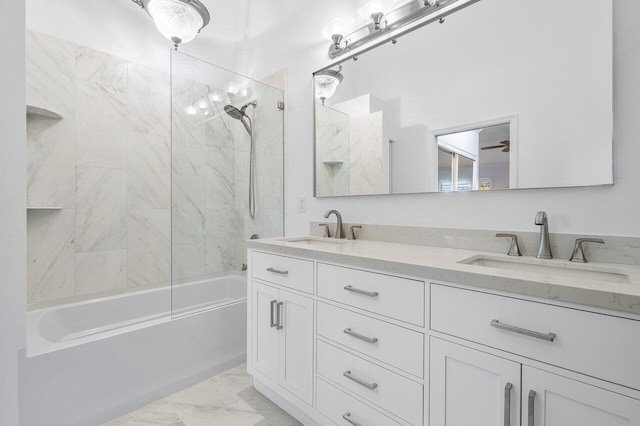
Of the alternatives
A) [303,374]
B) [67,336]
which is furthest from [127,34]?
[303,374]

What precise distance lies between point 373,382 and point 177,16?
97.9 inches

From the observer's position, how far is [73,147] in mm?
2051

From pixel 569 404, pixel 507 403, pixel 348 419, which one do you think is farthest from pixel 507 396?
pixel 348 419

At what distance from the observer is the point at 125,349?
163 centimetres

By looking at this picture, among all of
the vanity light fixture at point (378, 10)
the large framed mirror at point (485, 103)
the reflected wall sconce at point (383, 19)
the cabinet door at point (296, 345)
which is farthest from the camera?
the vanity light fixture at point (378, 10)

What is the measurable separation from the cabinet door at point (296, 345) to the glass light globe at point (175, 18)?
1.95 m

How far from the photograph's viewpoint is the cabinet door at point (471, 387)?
81 cm

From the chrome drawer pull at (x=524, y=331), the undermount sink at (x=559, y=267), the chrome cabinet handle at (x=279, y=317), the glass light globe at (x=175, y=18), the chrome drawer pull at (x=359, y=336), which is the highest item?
the glass light globe at (x=175, y=18)

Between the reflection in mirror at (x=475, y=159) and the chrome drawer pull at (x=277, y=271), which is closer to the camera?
the reflection in mirror at (x=475, y=159)

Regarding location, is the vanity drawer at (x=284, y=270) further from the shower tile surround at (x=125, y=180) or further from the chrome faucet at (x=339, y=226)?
the shower tile surround at (x=125, y=180)

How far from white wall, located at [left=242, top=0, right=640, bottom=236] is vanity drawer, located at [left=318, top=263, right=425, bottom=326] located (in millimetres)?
573

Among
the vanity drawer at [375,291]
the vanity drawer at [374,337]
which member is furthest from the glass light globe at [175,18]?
the vanity drawer at [374,337]

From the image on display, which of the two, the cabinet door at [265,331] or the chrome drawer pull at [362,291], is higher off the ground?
the chrome drawer pull at [362,291]

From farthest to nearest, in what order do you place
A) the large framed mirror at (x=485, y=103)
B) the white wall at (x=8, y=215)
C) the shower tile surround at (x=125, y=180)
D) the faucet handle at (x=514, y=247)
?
the shower tile surround at (x=125, y=180) → the faucet handle at (x=514, y=247) → the large framed mirror at (x=485, y=103) → the white wall at (x=8, y=215)
